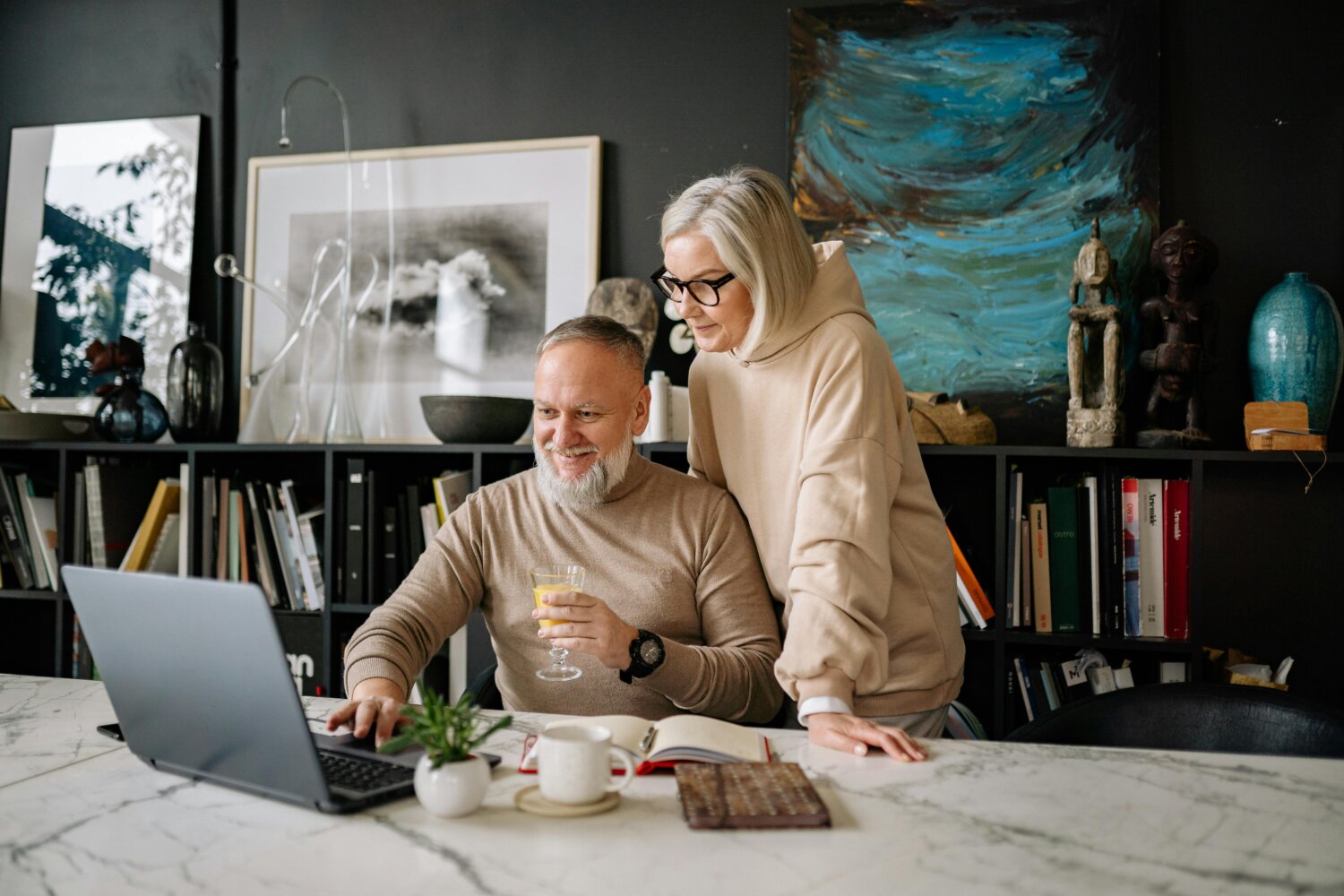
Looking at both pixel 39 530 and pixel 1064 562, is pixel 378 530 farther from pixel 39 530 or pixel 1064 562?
pixel 1064 562

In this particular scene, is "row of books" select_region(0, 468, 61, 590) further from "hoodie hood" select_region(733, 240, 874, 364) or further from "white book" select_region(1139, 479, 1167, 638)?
"white book" select_region(1139, 479, 1167, 638)

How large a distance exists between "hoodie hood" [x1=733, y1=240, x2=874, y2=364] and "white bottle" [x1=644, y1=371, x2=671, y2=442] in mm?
739

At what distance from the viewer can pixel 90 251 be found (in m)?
3.48

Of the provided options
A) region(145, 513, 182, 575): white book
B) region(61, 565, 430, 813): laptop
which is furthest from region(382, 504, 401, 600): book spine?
region(61, 565, 430, 813): laptop

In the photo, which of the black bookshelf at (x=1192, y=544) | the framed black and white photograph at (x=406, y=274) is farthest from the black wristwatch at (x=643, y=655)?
the framed black and white photograph at (x=406, y=274)

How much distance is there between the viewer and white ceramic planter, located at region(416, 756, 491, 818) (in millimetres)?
1082

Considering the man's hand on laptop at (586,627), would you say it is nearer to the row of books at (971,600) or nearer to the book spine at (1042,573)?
the row of books at (971,600)

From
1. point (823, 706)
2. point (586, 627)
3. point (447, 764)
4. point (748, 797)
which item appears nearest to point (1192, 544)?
point (823, 706)

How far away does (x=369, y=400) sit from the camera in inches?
127

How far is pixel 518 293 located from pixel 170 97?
1.52 metres

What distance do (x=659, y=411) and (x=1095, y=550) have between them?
1149 mm

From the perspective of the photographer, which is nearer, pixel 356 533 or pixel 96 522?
pixel 356 533

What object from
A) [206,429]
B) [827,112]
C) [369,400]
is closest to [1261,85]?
[827,112]

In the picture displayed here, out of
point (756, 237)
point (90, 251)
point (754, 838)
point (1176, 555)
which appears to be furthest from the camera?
point (90, 251)
